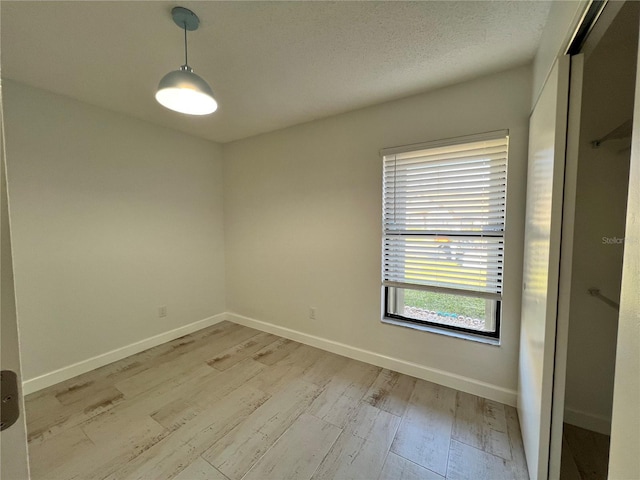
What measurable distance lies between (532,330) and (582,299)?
1.84ft

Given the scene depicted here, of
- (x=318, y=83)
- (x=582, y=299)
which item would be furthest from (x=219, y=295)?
(x=582, y=299)

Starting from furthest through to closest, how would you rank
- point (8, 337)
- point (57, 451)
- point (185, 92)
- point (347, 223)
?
point (347, 223)
point (57, 451)
point (185, 92)
point (8, 337)

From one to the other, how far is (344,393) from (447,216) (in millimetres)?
1682

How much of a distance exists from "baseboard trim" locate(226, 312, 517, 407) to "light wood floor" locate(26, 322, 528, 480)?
7cm

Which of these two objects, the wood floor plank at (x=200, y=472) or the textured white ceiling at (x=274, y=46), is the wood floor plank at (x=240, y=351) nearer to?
the wood floor plank at (x=200, y=472)

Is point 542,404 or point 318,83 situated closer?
point 542,404

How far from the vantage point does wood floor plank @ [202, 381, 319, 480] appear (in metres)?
1.56

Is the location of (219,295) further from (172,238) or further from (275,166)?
→ (275,166)

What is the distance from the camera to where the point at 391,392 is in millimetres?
2188

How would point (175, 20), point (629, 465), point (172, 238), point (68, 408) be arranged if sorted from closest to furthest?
point (629, 465), point (175, 20), point (68, 408), point (172, 238)

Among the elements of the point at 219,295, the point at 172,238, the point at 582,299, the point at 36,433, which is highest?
the point at 172,238

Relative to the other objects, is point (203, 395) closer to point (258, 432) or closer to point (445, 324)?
point (258, 432)

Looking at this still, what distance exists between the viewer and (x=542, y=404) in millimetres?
1276

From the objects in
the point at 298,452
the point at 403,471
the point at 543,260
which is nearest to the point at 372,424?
the point at 403,471
